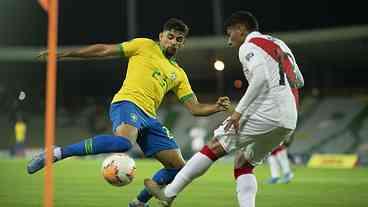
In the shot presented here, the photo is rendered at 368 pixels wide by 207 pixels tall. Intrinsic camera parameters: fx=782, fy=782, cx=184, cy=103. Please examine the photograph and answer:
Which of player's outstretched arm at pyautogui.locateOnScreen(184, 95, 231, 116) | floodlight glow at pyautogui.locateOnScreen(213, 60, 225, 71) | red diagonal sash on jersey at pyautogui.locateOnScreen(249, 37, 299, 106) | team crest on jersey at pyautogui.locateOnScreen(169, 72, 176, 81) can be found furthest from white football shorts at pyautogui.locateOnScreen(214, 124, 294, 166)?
floodlight glow at pyautogui.locateOnScreen(213, 60, 225, 71)

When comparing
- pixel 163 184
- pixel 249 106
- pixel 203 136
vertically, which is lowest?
pixel 203 136

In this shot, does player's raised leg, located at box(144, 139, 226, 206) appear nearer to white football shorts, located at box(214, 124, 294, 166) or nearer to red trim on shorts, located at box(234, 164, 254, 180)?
white football shorts, located at box(214, 124, 294, 166)

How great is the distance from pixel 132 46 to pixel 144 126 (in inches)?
34.9

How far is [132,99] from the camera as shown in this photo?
8305mm

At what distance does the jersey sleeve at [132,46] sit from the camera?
8375 millimetres

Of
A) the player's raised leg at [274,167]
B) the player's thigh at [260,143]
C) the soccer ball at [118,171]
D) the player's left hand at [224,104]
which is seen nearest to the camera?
the player's thigh at [260,143]

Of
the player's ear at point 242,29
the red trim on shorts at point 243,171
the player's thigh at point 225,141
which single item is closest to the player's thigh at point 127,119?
the player's thigh at point 225,141

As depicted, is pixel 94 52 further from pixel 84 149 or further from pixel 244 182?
pixel 244 182

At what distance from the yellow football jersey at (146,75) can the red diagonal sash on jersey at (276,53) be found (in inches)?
62.6

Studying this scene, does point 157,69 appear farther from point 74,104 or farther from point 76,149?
point 74,104

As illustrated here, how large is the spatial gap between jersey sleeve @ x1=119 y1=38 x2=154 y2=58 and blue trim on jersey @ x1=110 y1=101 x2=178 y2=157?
1.80 ft

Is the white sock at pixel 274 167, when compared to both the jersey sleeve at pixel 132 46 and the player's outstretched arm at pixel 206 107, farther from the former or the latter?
the jersey sleeve at pixel 132 46

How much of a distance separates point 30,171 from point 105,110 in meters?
30.6

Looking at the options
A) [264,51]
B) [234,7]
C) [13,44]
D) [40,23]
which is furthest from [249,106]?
[13,44]
